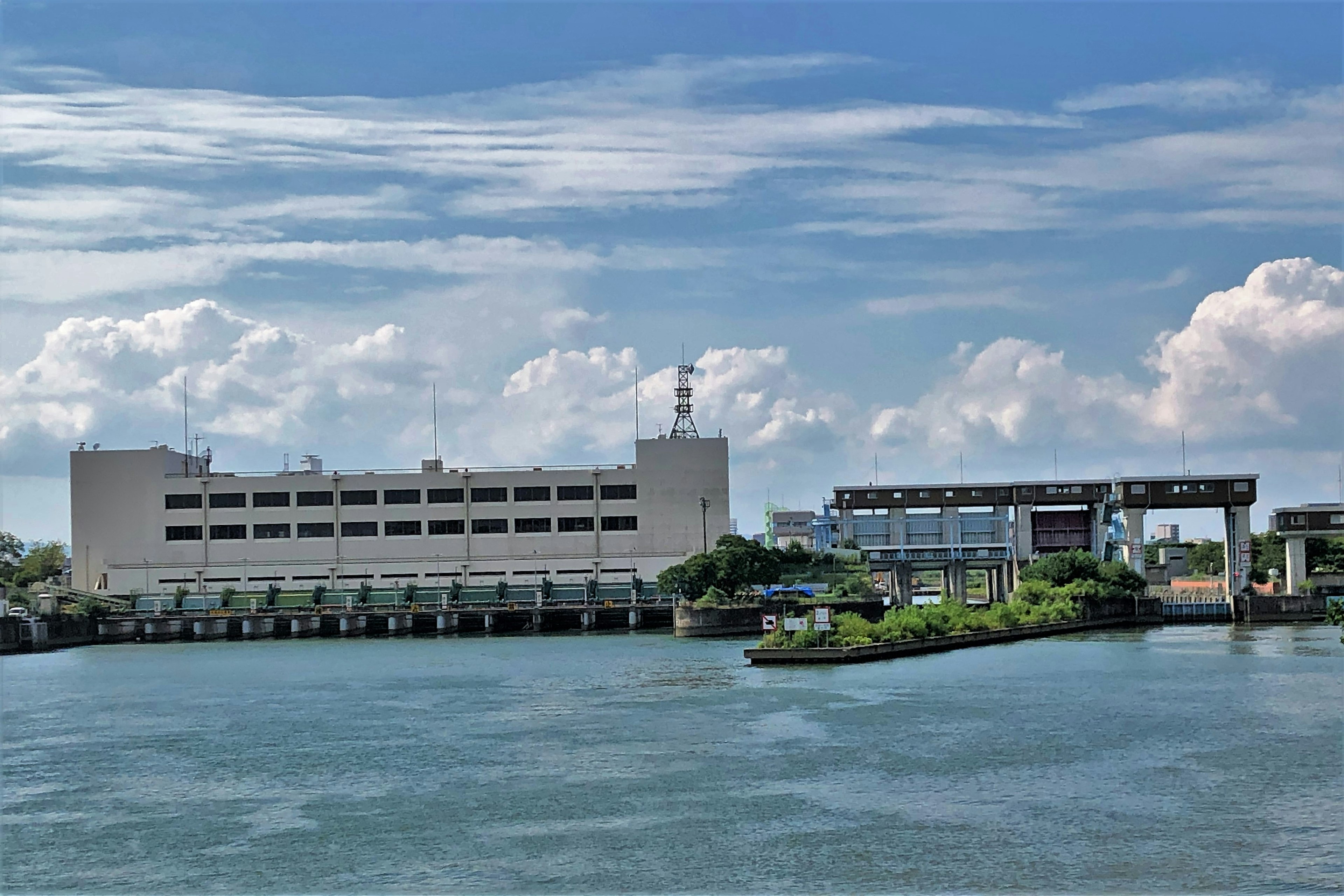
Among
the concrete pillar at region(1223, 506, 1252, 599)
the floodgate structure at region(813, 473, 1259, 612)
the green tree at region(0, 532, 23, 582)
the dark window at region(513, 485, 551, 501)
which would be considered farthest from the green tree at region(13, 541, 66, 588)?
the concrete pillar at region(1223, 506, 1252, 599)

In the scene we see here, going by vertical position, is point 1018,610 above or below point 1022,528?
below

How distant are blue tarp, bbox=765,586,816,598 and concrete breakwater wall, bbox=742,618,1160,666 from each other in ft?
56.7

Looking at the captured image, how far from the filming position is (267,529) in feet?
392

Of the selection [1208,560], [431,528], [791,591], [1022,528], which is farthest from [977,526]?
[1208,560]

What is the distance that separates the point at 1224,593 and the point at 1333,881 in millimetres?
101732

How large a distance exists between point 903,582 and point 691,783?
87.8 m

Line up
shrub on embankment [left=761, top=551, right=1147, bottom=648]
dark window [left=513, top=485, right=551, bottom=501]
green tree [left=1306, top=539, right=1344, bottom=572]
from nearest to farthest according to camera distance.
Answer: shrub on embankment [left=761, top=551, right=1147, bottom=648] < dark window [left=513, top=485, right=551, bottom=501] < green tree [left=1306, top=539, right=1344, bottom=572]

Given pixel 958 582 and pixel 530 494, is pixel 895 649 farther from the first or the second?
pixel 958 582

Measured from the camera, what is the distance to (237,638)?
108m

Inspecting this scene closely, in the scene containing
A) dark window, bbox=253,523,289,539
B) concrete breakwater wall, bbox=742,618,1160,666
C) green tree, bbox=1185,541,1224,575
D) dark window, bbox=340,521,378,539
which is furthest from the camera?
green tree, bbox=1185,541,1224,575

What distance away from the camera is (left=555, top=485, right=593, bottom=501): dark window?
119 m

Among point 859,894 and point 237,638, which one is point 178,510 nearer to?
point 237,638

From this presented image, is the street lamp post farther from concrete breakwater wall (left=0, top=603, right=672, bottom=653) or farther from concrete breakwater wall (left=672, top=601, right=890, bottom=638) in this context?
concrete breakwater wall (left=672, top=601, right=890, bottom=638)

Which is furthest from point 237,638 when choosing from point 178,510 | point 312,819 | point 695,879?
point 695,879
